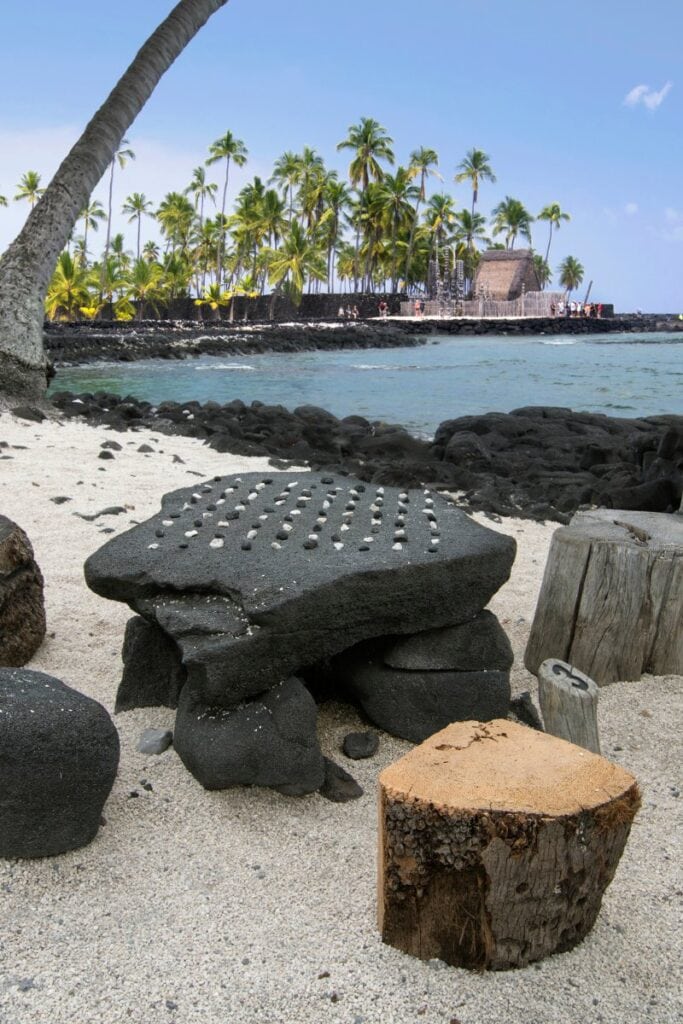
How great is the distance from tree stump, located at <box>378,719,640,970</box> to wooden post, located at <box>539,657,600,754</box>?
657mm

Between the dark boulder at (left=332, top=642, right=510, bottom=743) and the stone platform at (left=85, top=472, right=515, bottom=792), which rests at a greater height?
the stone platform at (left=85, top=472, right=515, bottom=792)

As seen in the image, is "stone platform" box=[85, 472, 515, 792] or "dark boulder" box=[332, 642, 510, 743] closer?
"stone platform" box=[85, 472, 515, 792]

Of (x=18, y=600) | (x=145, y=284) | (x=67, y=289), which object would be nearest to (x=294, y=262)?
(x=145, y=284)

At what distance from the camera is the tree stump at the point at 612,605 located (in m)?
4.12

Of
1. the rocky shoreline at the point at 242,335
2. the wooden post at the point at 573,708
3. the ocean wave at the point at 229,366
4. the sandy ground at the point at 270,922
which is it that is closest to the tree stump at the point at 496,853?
the sandy ground at the point at 270,922

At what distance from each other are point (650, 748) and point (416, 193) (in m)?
77.0

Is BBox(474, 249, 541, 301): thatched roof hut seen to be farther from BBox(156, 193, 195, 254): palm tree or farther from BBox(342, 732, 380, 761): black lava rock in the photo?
BBox(342, 732, 380, 761): black lava rock

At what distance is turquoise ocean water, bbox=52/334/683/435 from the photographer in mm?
23000

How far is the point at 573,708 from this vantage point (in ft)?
10.3

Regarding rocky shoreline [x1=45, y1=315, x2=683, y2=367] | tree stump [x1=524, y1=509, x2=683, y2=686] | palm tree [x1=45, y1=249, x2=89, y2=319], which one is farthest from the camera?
palm tree [x1=45, y1=249, x2=89, y2=319]

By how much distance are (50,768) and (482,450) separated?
886cm

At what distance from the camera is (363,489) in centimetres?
428

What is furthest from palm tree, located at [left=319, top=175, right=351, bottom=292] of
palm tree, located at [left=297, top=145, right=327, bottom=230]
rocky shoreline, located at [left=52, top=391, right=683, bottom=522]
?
rocky shoreline, located at [left=52, top=391, right=683, bottom=522]

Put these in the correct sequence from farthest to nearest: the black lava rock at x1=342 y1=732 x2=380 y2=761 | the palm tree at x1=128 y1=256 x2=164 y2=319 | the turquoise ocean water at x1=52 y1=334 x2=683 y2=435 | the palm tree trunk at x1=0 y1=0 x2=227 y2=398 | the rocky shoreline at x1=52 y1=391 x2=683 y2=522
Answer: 1. the palm tree at x1=128 y1=256 x2=164 y2=319
2. the turquoise ocean water at x1=52 y1=334 x2=683 y2=435
3. the palm tree trunk at x1=0 y1=0 x2=227 y2=398
4. the rocky shoreline at x1=52 y1=391 x2=683 y2=522
5. the black lava rock at x1=342 y1=732 x2=380 y2=761
